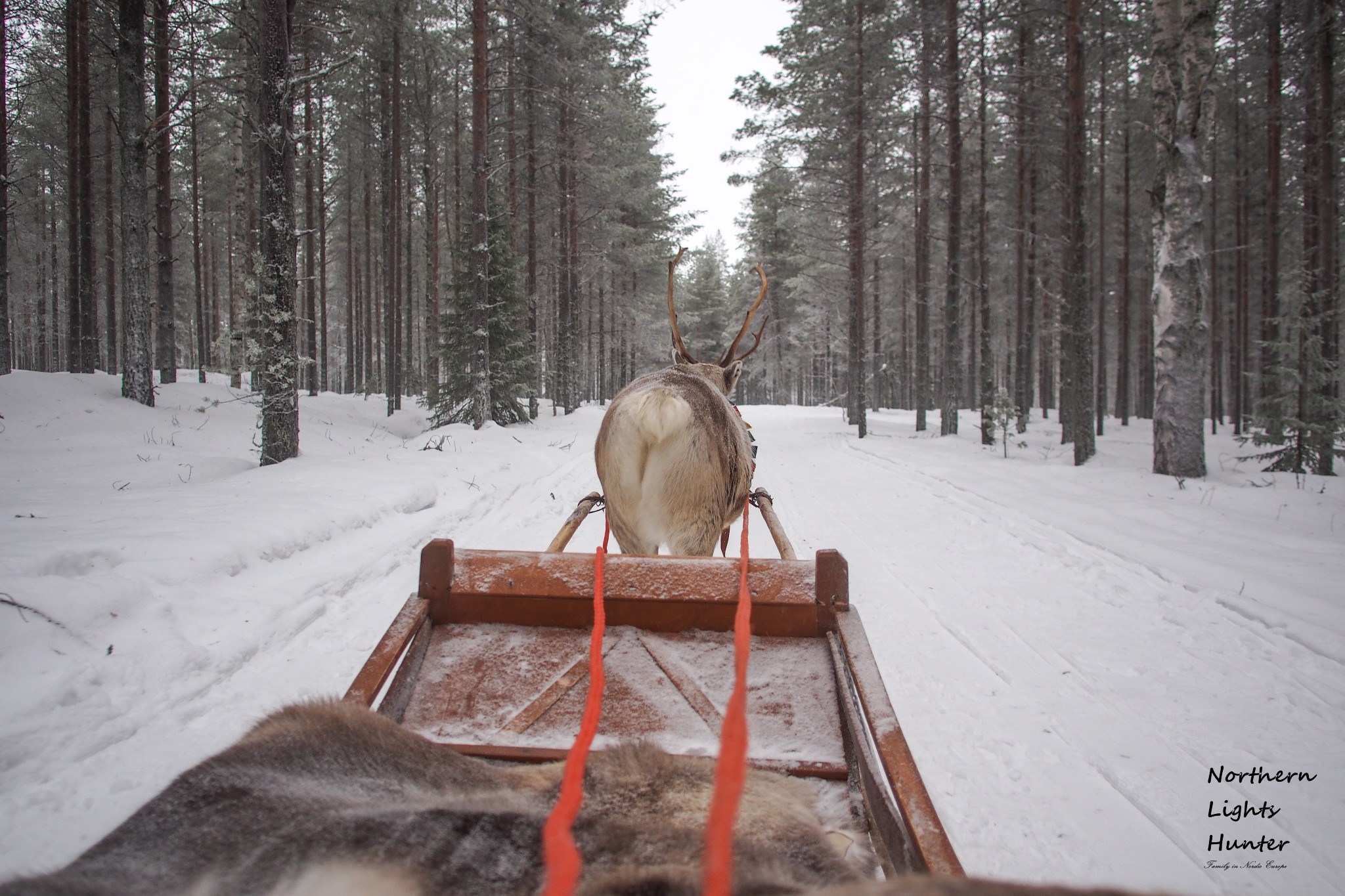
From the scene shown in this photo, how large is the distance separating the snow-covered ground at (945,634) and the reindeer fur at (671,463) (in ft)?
4.30

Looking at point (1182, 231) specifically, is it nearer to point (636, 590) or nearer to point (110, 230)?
point (636, 590)

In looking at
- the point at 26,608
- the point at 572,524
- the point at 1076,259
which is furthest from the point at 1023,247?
the point at 26,608

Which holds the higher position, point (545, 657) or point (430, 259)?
point (430, 259)

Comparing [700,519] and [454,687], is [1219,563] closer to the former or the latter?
[700,519]

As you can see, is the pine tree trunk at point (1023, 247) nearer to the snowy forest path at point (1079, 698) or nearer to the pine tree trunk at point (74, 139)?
the snowy forest path at point (1079, 698)

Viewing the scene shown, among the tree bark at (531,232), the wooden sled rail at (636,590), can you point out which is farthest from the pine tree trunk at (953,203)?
the wooden sled rail at (636,590)

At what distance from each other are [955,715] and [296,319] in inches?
339

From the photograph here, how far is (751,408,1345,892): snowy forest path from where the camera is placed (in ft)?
6.37

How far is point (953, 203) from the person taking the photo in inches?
553

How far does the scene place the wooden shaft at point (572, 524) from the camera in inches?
106

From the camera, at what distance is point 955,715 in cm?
260

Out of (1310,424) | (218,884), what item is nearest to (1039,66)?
(1310,424)

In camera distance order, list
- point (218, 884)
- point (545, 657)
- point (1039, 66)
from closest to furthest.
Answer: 1. point (218, 884)
2. point (545, 657)
3. point (1039, 66)

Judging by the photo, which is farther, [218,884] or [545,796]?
[545,796]
